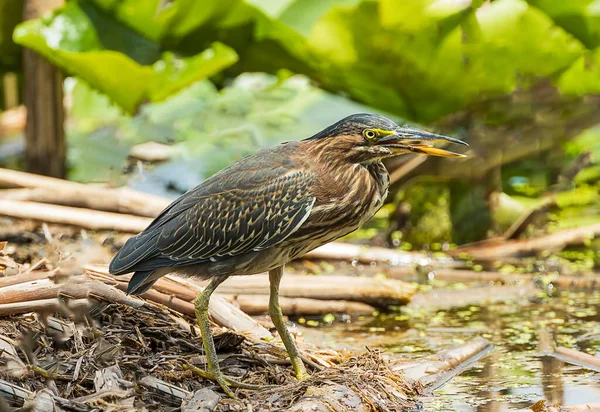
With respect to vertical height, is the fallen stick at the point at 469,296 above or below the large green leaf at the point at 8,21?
below

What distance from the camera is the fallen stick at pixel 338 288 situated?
6.71 m

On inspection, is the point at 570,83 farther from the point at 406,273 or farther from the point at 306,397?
the point at 306,397

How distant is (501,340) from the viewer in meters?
6.24

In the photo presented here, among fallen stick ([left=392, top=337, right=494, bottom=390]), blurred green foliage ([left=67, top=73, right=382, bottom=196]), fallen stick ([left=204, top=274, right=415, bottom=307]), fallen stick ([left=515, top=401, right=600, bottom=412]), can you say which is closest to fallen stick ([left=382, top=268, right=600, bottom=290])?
fallen stick ([left=204, top=274, right=415, bottom=307])

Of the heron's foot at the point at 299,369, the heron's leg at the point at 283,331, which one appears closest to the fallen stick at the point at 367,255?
the heron's leg at the point at 283,331

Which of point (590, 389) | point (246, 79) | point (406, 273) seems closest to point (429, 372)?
point (590, 389)

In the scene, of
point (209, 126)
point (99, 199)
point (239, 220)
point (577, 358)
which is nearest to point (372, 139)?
point (239, 220)

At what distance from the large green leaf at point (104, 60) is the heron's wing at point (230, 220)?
4.63 meters

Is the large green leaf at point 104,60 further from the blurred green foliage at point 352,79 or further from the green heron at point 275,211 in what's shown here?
the green heron at point 275,211

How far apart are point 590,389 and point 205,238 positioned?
2132mm

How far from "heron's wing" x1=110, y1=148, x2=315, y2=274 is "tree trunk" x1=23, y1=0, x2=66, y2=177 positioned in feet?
19.2

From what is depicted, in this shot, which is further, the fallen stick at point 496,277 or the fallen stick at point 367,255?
the fallen stick at point 367,255

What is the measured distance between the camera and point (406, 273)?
8.07 m

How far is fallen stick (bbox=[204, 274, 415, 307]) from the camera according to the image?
22.0ft
